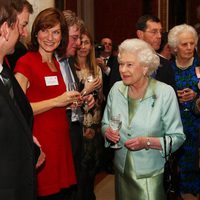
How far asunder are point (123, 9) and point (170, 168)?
22.6ft

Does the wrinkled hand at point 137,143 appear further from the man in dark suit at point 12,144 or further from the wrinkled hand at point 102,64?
the wrinkled hand at point 102,64

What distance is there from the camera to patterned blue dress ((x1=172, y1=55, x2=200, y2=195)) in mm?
4387

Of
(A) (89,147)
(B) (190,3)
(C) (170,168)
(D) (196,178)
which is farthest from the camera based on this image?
(B) (190,3)

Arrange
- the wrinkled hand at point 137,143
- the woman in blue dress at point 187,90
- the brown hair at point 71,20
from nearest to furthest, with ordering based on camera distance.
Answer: the wrinkled hand at point 137,143 → the brown hair at point 71,20 → the woman in blue dress at point 187,90

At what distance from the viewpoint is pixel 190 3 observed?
11.4 m

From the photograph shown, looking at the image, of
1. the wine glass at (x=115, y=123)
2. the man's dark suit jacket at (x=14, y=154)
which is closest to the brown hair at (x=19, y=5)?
the wine glass at (x=115, y=123)

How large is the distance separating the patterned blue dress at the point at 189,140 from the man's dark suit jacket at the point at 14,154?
2560 mm

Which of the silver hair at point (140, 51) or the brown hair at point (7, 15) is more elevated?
the brown hair at point (7, 15)

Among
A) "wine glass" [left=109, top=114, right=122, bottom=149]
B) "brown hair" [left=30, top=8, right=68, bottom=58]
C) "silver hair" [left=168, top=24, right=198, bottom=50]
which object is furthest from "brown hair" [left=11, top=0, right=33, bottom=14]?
"silver hair" [left=168, top=24, right=198, bottom=50]

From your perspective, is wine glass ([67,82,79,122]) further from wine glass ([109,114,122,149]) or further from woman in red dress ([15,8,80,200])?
wine glass ([109,114,122,149])

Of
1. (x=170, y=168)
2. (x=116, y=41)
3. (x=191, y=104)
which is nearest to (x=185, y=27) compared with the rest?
(x=191, y=104)

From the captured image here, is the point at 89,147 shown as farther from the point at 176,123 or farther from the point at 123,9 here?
the point at 123,9

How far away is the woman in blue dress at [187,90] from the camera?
4363 mm

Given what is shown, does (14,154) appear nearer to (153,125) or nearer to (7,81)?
(7,81)
